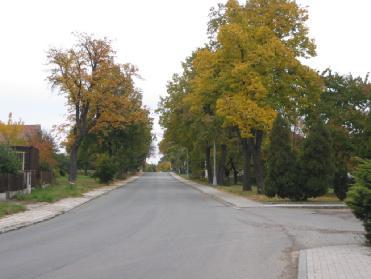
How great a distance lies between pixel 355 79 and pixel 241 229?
2485cm

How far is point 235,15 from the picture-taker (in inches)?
1490

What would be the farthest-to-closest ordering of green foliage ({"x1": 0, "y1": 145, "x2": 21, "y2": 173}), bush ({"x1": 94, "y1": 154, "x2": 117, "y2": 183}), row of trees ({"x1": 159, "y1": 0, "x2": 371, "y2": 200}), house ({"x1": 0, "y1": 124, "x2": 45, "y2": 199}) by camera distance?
bush ({"x1": 94, "y1": 154, "x2": 117, "y2": 183}), row of trees ({"x1": 159, "y1": 0, "x2": 371, "y2": 200}), green foliage ({"x1": 0, "y1": 145, "x2": 21, "y2": 173}), house ({"x1": 0, "y1": 124, "x2": 45, "y2": 199})

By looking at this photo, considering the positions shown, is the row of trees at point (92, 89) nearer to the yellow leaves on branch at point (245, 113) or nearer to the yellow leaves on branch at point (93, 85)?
the yellow leaves on branch at point (93, 85)

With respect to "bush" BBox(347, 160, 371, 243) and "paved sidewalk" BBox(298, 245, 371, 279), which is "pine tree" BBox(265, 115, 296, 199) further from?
"bush" BBox(347, 160, 371, 243)

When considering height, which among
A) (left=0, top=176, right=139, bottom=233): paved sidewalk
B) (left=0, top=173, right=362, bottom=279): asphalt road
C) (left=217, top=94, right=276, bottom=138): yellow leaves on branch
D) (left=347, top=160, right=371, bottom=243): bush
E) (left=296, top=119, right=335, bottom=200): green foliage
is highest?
(left=217, top=94, right=276, bottom=138): yellow leaves on branch

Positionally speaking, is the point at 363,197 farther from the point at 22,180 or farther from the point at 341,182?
the point at 22,180

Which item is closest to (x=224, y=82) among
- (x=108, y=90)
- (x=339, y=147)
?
(x=339, y=147)

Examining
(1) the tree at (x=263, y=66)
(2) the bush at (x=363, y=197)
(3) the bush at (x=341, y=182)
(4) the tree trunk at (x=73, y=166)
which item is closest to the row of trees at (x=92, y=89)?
(4) the tree trunk at (x=73, y=166)

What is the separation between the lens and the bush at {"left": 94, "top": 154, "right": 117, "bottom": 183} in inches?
2330

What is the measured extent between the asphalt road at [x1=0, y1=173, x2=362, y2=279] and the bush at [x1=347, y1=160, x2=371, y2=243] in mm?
1625

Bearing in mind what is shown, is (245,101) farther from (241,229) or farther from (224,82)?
(241,229)

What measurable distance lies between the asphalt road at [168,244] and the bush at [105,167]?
36432 millimetres

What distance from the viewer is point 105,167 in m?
59.2

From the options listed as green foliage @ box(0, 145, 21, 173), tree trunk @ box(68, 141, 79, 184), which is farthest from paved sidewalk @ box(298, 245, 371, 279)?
tree trunk @ box(68, 141, 79, 184)
